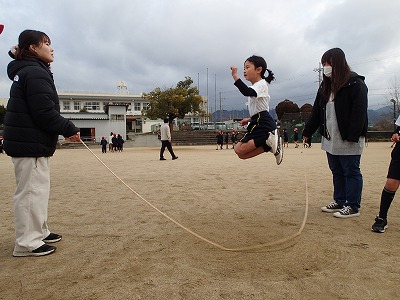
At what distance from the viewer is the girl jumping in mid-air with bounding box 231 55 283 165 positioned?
404 cm

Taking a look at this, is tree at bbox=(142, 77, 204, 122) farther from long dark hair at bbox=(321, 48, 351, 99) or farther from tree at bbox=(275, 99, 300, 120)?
long dark hair at bbox=(321, 48, 351, 99)

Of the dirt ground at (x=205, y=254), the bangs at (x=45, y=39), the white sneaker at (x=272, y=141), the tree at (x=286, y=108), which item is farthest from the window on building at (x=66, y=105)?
the white sneaker at (x=272, y=141)

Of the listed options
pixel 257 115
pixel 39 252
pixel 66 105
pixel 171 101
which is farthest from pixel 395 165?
pixel 66 105

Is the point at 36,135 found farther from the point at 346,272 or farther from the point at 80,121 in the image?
the point at 80,121

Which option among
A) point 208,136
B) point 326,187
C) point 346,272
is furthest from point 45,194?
point 208,136

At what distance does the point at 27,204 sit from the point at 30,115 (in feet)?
2.69

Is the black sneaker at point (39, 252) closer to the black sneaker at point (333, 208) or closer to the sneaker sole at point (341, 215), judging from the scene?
the sneaker sole at point (341, 215)

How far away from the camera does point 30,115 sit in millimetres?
2930

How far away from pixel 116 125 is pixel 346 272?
44645 millimetres

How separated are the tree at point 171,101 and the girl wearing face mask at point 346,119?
37.3m

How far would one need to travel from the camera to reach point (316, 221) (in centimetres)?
392

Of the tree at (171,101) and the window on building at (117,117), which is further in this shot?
the window on building at (117,117)

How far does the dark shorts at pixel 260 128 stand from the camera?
13.3ft

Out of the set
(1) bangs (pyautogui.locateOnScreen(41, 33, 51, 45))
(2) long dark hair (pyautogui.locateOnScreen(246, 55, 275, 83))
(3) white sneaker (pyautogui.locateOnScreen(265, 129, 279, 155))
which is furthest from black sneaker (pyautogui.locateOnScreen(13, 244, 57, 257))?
(2) long dark hair (pyautogui.locateOnScreen(246, 55, 275, 83))
